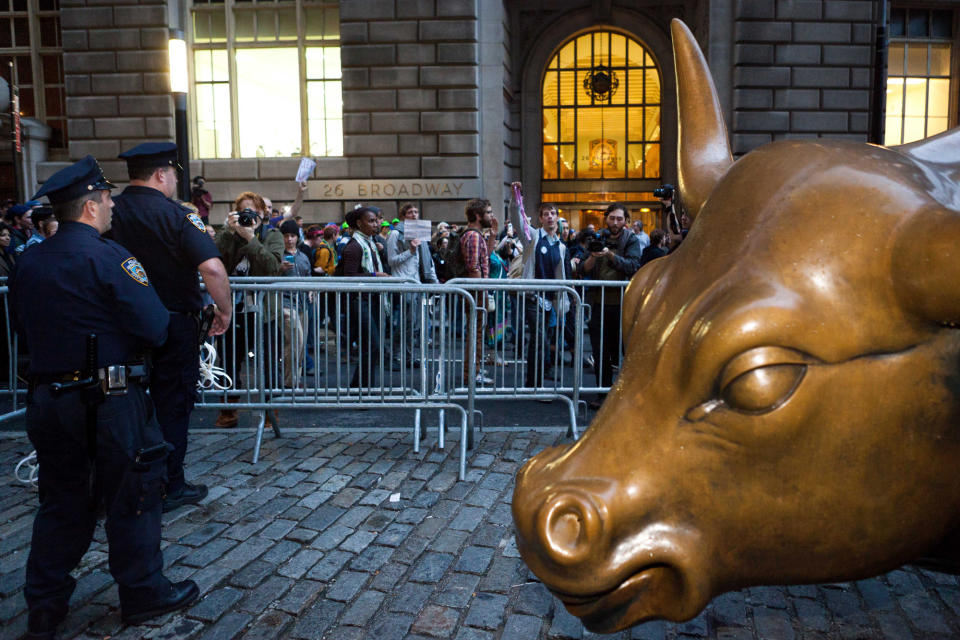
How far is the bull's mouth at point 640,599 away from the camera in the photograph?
138 cm

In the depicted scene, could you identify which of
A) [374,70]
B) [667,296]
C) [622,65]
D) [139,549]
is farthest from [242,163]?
[667,296]

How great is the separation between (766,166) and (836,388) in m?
0.48

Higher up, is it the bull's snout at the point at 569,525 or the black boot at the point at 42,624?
the bull's snout at the point at 569,525

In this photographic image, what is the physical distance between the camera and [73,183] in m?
3.38

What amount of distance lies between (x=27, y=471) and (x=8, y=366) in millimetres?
1769

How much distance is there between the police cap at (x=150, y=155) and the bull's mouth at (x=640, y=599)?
13.4 feet

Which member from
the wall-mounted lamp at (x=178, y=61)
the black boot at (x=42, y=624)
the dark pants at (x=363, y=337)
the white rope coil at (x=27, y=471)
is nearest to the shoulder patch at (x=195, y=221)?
the dark pants at (x=363, y=337)

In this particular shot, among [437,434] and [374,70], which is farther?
[374,70]

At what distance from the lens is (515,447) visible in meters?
6.19

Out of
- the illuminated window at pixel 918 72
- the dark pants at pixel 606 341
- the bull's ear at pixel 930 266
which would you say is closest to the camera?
the bull's ear at pixel 930 266

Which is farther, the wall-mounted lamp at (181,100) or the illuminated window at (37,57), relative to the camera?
the illuminated window at (37,57)

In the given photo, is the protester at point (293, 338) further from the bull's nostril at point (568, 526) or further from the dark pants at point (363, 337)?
the bull's nostril at point (568, 526)

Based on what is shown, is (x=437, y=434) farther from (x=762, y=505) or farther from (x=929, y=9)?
(x=929, y=9)

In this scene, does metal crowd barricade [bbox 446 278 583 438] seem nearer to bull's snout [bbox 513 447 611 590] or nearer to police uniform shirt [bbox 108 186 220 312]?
police uniform shirt [bbox 108 186 220 312]
